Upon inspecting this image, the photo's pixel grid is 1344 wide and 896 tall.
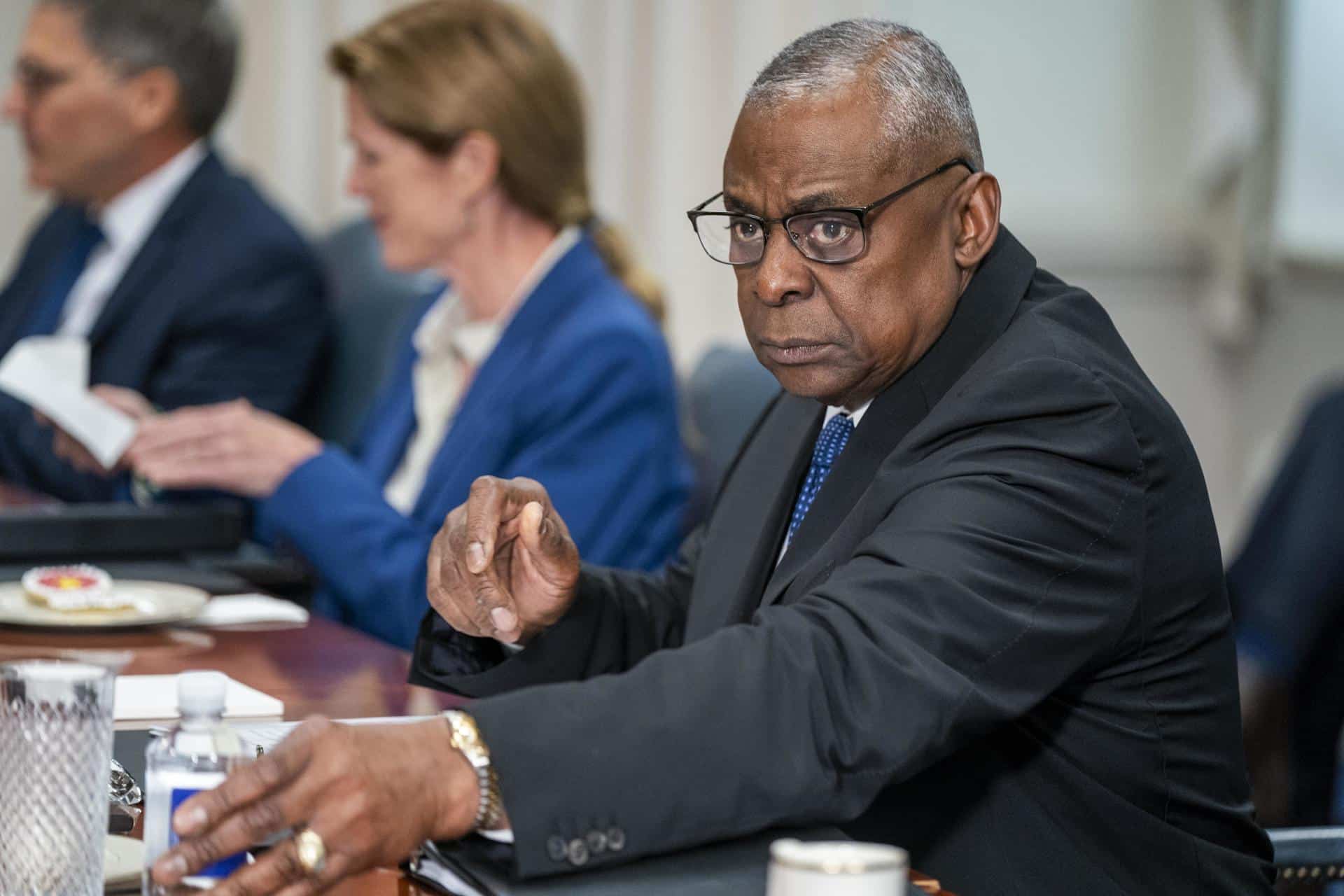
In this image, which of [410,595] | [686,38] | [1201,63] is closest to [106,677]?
[410,595]

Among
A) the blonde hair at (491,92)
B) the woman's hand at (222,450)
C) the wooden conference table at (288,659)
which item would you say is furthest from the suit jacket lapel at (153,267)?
the wooden conference table at (288,659)

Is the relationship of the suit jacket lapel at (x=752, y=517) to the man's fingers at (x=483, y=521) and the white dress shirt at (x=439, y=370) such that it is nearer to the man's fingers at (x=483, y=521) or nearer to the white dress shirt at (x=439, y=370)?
the man's fingers at (x=483, y=521)

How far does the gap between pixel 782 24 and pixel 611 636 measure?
9.65ft

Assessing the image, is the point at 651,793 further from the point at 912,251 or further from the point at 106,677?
the point at 912,251

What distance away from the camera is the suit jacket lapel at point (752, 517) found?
1583mm

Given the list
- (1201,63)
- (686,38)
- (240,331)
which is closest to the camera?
(240,331)

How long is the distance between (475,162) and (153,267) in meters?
0.99

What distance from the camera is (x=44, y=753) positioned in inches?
40.2

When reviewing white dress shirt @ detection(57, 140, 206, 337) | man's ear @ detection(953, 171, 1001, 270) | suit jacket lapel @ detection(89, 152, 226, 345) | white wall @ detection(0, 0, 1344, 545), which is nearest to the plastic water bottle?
man's ear @ detection(953, 171, 1001, 270)

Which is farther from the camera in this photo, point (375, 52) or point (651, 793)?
point (375, 52)

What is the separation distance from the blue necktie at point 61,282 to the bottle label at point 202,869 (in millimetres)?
2825

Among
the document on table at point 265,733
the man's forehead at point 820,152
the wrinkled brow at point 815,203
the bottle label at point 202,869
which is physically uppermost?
the man's forehead at point 820,152

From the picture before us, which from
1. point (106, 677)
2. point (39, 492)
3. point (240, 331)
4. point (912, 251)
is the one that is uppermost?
point (912, 251)

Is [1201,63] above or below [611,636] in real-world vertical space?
above
